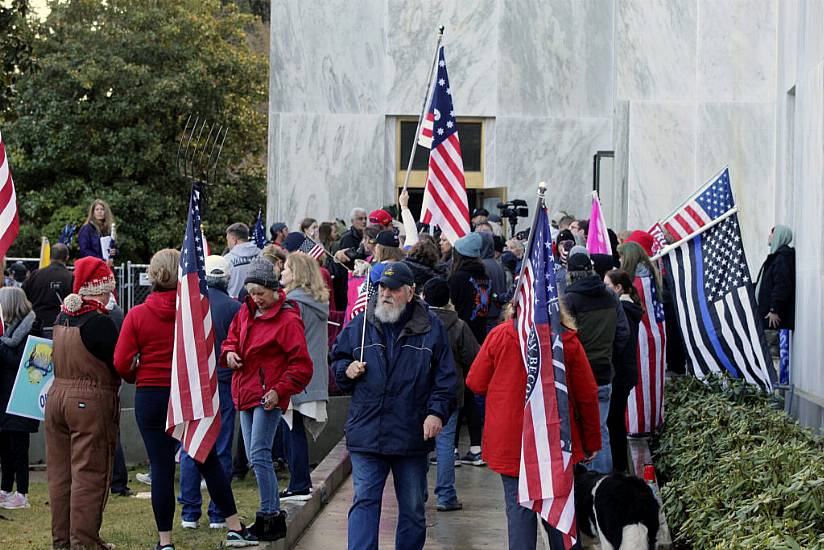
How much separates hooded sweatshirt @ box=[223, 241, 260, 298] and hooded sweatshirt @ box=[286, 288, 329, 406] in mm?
1961

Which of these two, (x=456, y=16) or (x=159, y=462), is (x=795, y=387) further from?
(x=456, y=16)

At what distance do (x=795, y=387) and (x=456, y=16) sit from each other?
1064cm

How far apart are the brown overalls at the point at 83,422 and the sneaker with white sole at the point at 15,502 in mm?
3180

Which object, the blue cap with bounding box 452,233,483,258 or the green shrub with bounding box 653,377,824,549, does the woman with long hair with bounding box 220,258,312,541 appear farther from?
the blue cap with bounding box 452,233,483,258

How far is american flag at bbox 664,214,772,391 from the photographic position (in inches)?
434

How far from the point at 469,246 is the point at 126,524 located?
395 cm

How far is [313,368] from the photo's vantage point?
998cm

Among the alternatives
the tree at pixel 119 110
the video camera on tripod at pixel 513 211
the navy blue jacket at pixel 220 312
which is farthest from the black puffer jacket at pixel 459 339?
the tree at pixel 119 110

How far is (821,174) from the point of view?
483 inches

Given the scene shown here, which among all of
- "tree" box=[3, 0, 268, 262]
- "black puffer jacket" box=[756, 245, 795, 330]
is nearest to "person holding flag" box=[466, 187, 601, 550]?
"black puffer jacket" box=[756, 245, 795, 330]

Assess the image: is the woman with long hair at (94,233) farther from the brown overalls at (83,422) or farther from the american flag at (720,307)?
→ the brown overalls at (83,422)

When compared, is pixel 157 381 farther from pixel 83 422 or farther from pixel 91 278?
pixel 91 278

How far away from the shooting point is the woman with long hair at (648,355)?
11.8 m

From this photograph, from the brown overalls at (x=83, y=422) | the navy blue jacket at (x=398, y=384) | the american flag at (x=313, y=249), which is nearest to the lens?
the navy blue jacket at (x=398, y=384)
